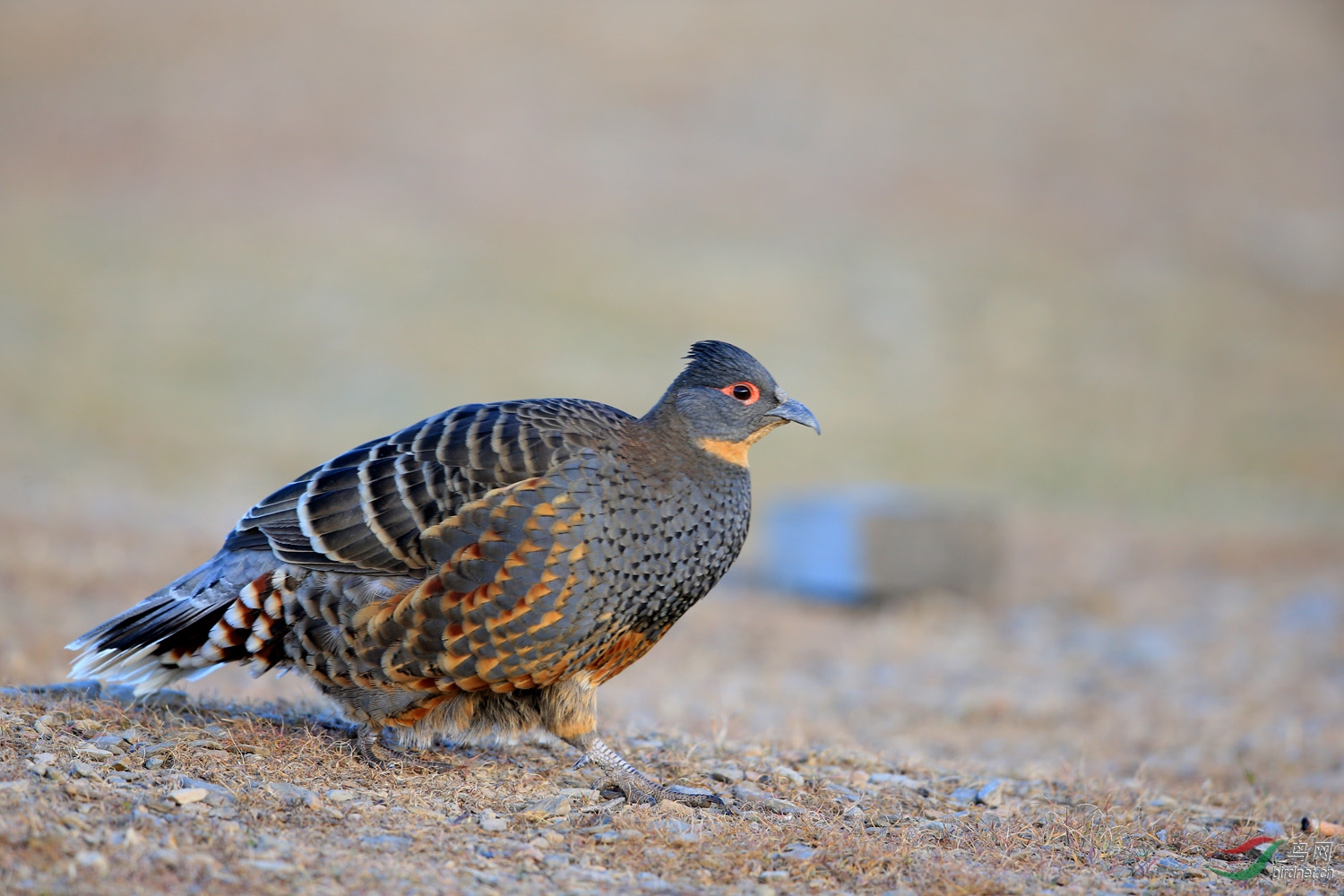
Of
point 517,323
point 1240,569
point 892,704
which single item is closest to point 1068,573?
point 1240,569

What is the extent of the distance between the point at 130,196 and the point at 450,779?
30.2 metres

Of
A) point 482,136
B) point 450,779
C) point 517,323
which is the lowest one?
point 450,779

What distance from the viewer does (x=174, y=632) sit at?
5684mm

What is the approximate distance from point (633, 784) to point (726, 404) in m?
1.75

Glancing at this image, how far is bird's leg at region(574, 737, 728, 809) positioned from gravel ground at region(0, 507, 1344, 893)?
5.4 inches

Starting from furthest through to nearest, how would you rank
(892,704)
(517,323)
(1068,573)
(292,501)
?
(517,323), (1068,573), (892,704), (292,501)

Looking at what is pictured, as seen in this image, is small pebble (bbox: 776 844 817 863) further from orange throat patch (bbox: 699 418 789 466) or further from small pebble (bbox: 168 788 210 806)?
small pebble (bbox: 168 788 210 806)

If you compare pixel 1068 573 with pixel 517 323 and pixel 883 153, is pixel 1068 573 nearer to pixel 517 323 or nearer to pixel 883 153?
pixel 517 323

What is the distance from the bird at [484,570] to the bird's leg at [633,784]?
0.01 m

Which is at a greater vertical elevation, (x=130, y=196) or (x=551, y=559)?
(x=130, y=196)

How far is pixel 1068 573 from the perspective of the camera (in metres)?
16.4

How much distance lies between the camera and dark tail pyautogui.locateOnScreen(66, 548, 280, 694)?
570cm

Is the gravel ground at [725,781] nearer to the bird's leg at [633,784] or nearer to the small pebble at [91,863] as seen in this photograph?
the small pebble at [91,863]

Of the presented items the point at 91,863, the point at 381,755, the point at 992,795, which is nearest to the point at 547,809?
the point at 381,755
